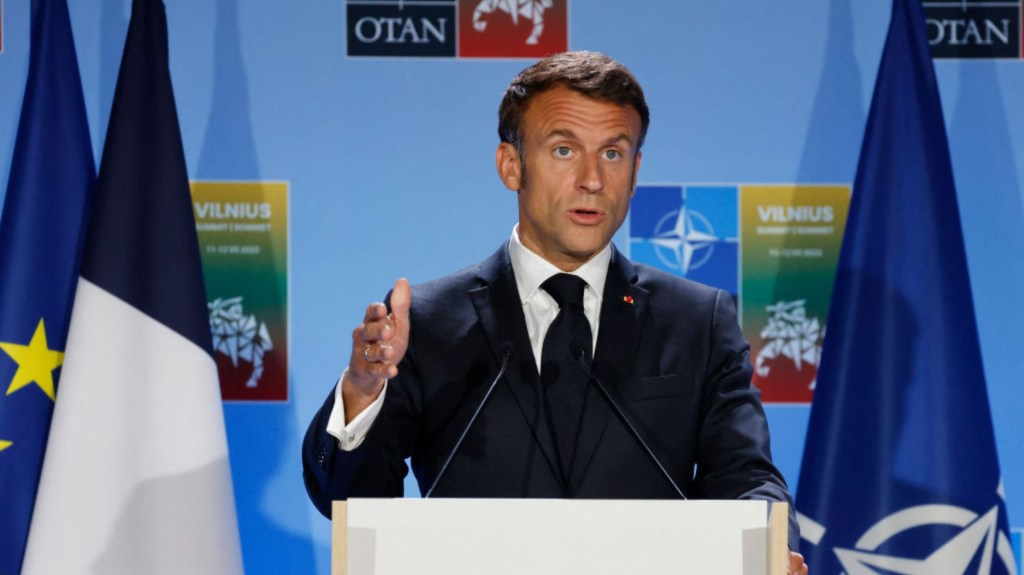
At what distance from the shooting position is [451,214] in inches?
127

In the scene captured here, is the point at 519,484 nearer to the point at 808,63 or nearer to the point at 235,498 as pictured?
the point at 235,498

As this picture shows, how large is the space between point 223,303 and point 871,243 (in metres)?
1.75

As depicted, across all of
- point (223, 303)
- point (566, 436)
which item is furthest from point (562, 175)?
point (223, 303)

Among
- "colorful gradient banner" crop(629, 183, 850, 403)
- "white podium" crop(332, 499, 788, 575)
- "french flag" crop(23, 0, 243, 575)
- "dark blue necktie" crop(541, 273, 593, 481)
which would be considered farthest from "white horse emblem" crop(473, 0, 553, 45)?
"white podium" crop(332, 499, 788, 575)

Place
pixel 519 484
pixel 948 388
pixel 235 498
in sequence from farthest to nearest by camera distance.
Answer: pixel 235 498, pixel 948 388, pixel 519 484

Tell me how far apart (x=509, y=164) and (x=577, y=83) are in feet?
0.68

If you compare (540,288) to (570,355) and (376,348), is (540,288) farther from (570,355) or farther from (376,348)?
(376,348)

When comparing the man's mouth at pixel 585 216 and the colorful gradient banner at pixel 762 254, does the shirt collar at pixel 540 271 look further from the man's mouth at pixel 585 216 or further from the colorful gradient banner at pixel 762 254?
the colorful gradient banner at pixel 762 254

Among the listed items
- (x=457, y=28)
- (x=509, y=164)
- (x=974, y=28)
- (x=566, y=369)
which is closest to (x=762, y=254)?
(x=974, y=28)

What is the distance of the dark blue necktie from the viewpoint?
1857mm

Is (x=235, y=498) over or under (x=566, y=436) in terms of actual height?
under

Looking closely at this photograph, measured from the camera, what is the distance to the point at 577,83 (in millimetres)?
1938

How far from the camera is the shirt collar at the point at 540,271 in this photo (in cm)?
200

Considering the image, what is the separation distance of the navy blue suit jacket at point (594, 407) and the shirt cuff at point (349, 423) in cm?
10
